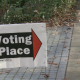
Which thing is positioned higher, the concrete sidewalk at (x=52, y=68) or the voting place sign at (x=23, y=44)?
the voting place sign at (x=23, y=44)

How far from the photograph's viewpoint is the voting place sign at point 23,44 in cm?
495

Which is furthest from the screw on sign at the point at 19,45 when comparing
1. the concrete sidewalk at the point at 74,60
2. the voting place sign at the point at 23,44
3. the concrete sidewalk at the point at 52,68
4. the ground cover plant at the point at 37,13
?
the ground cover plant at the point at 37,13

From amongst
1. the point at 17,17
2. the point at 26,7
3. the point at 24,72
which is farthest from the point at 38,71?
the point at 26,7

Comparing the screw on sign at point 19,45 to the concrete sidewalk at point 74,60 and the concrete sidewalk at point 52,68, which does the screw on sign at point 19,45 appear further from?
the concrete sidewalk at point 74,60

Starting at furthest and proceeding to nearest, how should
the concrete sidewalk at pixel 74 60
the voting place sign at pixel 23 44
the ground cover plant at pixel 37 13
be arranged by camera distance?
the ground cover plant at pixel 37 13
the concrete sidewalk at pixel 74 60
the voting place sign at pixel 23 44

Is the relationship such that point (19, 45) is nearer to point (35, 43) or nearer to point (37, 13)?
point (35, 43)

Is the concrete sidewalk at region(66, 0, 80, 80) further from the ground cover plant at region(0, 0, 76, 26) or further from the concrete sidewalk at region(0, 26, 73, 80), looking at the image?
the ground cover plant at region(0, 0, 76, 26)

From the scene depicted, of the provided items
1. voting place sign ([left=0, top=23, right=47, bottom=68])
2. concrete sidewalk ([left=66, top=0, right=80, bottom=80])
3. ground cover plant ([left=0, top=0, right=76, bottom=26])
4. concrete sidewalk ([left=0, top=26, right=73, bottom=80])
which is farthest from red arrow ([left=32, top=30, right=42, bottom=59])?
ground cover plant ([left=0, top=0, right=76, bottom=26])

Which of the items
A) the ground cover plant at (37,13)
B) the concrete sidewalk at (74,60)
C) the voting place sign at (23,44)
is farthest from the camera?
the ground cover plant at (37,13)

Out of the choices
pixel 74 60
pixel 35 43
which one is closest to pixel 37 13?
pixel 74 60

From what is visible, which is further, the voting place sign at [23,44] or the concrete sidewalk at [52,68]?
the concrete sidewalk at [52,68]

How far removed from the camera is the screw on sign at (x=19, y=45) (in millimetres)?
4969

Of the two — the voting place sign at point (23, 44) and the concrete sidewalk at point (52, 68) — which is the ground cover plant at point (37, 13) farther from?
A: the voting place sign at point (23, 44)

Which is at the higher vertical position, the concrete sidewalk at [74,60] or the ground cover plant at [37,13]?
the ground cover plant at [37,13]
